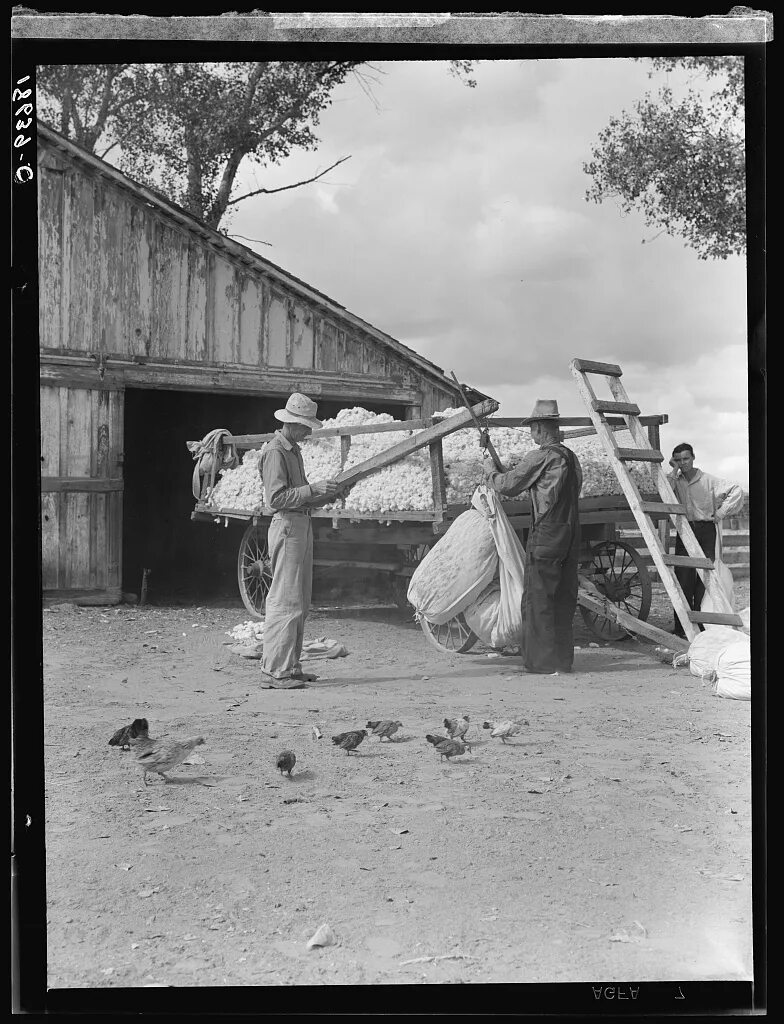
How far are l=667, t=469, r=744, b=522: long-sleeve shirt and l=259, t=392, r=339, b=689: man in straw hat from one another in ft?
6.38

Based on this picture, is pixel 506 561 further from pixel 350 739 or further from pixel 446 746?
pixel 350 739

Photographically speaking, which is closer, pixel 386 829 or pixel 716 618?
pixel 386 829

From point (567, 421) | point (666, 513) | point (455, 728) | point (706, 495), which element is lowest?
point (455, 728)

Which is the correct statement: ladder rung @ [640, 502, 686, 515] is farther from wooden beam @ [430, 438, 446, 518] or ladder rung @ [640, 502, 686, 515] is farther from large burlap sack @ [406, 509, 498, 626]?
wooden beam @ [430, 438, 446, 518]

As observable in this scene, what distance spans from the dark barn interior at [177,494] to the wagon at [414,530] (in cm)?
25

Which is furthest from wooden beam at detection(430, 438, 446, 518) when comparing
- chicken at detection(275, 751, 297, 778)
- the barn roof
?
chicken at detection(275, 751, 297, 778)

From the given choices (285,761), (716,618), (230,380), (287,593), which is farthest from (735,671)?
(230,380)

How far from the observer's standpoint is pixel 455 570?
5.17 meters

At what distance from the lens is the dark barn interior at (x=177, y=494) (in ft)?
20.0

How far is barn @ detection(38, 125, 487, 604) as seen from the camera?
5.18 metres

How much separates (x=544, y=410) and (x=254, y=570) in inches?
102

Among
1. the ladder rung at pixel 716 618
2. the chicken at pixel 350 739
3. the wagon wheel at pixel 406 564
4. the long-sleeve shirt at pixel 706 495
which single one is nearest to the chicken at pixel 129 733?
the chicken at pixel 350 739

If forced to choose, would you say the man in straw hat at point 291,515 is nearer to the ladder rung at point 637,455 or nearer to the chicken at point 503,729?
the chicken at point 503,729

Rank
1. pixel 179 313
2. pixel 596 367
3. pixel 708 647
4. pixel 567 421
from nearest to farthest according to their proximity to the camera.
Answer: pixel 596 367 → pixel 567 421 → pixel 708 647 → pixel 179 313
